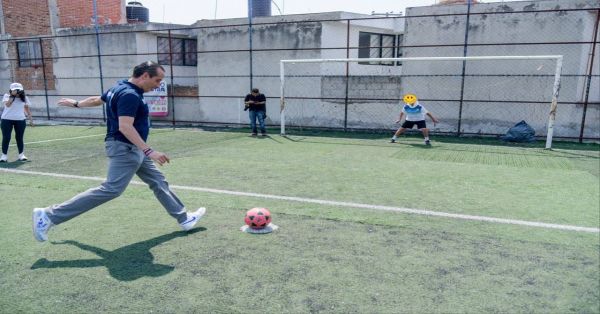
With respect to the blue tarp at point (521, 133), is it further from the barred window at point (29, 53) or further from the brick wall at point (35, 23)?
the barred window at point (29, 53)

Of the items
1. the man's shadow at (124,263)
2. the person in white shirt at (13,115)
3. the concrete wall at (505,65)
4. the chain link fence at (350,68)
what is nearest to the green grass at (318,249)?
the man's shadow at (124,263)

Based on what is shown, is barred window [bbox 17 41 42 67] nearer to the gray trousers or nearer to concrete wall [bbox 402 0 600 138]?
concrete wall [bbox 402 0 600 138]

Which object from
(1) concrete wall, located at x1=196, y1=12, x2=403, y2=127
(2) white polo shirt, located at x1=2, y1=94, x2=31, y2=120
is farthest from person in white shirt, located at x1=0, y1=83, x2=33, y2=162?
(1) concrete wall, located at x1=196, y1=12, x2=403, y2=127

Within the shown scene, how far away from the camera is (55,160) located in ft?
31.3

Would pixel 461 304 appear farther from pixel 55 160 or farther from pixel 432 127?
pixel 432 127

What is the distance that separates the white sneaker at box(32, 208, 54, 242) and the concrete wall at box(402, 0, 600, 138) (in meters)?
12.1

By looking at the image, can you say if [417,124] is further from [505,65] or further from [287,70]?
[287,70]

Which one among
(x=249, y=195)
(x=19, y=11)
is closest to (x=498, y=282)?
(x=249, y=195)

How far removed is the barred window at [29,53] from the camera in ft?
69.3

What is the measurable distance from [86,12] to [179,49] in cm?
662

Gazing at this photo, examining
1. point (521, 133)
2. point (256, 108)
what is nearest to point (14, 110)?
point (256, 108)

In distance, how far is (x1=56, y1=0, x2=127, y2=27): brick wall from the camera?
21536mm

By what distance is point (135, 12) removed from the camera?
2505 centimetres

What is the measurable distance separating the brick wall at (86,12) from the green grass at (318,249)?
53.8ft
